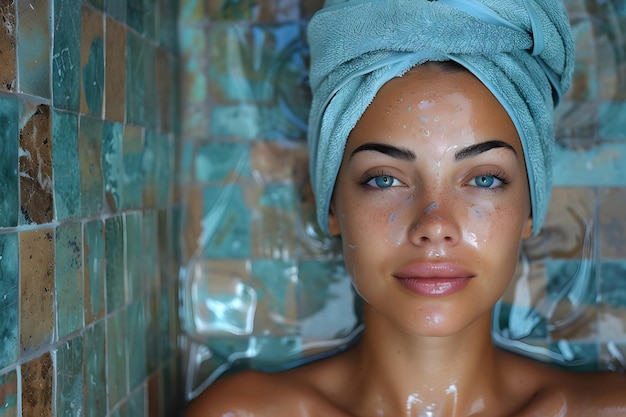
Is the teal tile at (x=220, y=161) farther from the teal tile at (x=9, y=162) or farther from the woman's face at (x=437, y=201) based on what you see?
the teal tile at (x=9, y=162)

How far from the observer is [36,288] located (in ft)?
2.60

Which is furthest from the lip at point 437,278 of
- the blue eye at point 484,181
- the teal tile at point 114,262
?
the teal tile at point 114,262

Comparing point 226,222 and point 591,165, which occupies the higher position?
point 591,165

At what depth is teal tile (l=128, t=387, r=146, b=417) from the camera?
1127 millimetres

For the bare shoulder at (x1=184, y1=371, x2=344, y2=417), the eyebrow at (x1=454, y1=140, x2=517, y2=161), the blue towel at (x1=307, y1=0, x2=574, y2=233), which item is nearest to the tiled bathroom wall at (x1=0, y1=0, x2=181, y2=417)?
the bare shoulder at (x1=184, y1=371, x2=344, y2=417)

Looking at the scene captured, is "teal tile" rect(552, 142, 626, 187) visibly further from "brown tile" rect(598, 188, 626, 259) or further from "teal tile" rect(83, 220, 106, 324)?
"teal tile" rect(83, 220, 106, 324)

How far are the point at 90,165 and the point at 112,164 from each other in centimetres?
8

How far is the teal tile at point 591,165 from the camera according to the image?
1352 millimetres

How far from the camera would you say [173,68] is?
1370mm

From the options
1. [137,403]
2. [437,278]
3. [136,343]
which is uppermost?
[437,278]

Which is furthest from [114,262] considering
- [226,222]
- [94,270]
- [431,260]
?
[431,260]

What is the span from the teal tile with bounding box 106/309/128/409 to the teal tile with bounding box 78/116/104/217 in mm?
191

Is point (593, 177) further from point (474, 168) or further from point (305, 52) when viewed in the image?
point (305, 52)

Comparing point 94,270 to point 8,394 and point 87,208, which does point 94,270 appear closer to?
point 87,208
